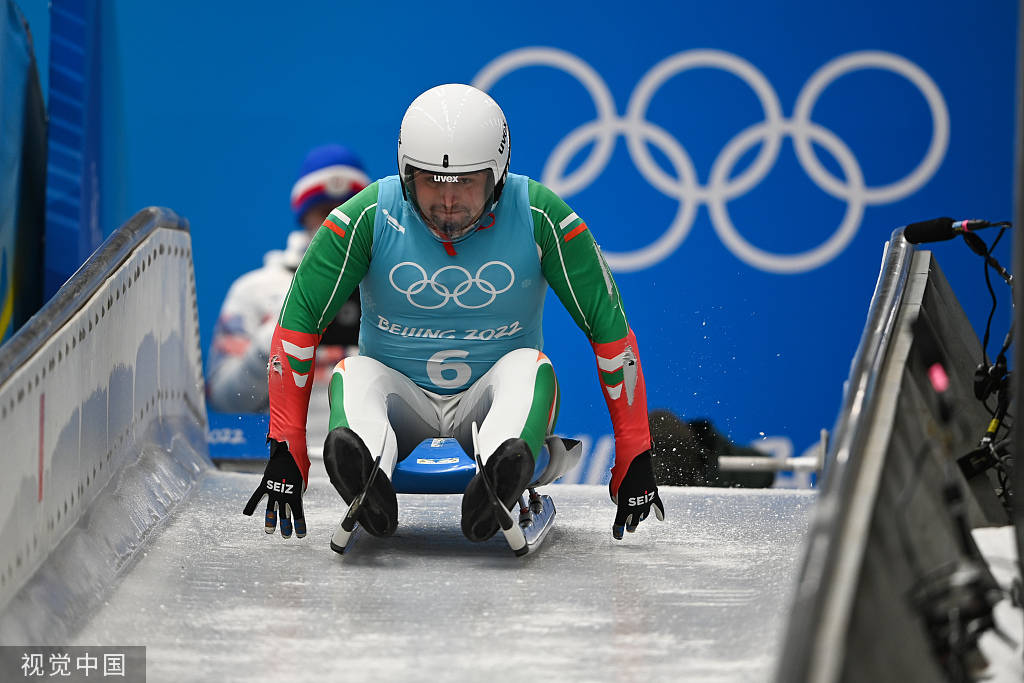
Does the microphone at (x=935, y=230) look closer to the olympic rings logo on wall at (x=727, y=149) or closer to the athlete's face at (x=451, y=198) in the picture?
the athlete's face at (x=451, y=198)

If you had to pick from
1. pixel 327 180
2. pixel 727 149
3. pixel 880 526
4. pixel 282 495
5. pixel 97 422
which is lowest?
pixel 282 495

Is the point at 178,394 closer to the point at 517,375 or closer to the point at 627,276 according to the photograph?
the point at 517,375

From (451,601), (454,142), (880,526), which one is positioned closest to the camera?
(880,526)

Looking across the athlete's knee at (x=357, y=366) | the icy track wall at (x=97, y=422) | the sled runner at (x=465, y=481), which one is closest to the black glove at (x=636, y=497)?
the sled runner at (x=465, y=481)

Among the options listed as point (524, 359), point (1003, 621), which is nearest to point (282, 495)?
point (524, 359)

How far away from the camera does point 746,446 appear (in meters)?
5.94

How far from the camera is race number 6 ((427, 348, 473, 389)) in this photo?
4164mm

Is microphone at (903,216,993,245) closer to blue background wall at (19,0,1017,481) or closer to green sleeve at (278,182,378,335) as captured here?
green sleeve at (278,182,378,335)

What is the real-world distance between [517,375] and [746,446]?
227 centimetres

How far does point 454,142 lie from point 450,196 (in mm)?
159

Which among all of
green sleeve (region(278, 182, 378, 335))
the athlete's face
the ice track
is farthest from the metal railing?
green sleeve (region(278, 182, 378, 335))

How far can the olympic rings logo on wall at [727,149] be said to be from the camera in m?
7.42

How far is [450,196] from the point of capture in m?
3.89

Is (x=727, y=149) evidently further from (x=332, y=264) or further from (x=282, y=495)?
(x=282, y=495)
